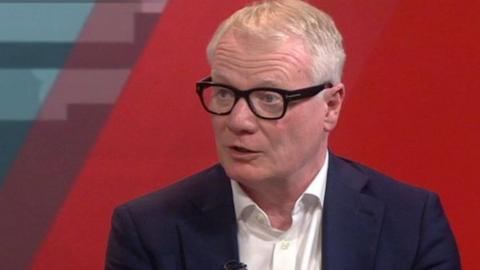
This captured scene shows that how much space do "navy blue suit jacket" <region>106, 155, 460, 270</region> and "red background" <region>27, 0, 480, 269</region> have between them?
346 mm

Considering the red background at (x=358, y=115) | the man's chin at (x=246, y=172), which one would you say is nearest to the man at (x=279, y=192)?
the man's chin at (x=246, y=172)

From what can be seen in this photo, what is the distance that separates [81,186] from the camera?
1985 millimetres

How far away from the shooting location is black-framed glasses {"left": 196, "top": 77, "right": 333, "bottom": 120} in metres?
1.46

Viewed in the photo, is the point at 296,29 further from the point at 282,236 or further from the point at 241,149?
→ the point at 282,236

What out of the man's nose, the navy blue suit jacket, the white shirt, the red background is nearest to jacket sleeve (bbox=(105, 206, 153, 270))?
the navy blue suit jacket

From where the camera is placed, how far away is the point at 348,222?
1.61 m

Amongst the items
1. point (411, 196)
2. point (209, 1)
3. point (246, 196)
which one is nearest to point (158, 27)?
point (209, 1)

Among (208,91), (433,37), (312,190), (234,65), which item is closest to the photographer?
(234,65)

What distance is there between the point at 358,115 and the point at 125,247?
0.69m

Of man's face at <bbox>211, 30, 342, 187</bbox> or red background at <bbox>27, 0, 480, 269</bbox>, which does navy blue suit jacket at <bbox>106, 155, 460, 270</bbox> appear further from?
red background at <bbox>27, 0, 480, 269</bbox>

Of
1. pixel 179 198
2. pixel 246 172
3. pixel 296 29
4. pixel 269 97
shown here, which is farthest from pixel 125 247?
pixel 296 29

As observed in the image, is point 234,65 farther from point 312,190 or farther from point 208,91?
point 208,91

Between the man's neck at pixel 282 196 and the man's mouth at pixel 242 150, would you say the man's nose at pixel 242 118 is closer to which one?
the man's mouth at pixel 242 150

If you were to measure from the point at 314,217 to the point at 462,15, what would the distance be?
69 cm
